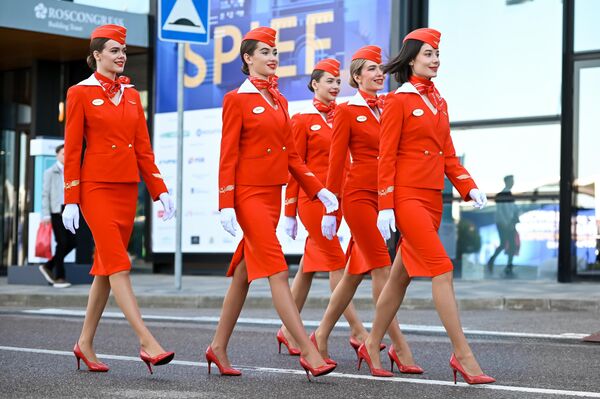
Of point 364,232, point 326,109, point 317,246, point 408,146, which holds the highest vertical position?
point 326,109

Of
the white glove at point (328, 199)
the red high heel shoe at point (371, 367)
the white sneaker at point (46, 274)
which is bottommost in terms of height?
the white sneaker at point (46, 274)

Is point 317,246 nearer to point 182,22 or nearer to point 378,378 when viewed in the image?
point 378,378

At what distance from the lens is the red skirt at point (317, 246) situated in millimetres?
8148

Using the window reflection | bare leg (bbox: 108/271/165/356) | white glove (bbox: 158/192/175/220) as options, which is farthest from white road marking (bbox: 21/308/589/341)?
the window reflection

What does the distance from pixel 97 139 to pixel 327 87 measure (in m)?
1.94

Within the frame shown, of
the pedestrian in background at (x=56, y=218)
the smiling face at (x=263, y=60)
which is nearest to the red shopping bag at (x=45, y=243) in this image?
the pedestrian in background at (x=56, y=218)

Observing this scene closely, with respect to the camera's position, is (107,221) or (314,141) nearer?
(107,221)

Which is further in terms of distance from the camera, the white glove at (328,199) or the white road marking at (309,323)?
the white road marking at (309,323)

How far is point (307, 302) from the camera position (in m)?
13.8

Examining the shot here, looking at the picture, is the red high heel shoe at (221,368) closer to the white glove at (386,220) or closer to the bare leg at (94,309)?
the bare leg at (94,309)

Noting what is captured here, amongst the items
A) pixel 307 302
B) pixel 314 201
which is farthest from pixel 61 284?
pixel 314 201

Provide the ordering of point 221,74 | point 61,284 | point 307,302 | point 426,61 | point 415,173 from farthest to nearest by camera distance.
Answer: point 221,74 < point 61,284 < point 307,302 < point 426,61 < point 415,173

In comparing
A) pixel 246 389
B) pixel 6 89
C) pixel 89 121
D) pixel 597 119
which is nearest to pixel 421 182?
pixel 246 389

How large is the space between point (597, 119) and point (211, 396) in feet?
36.9
